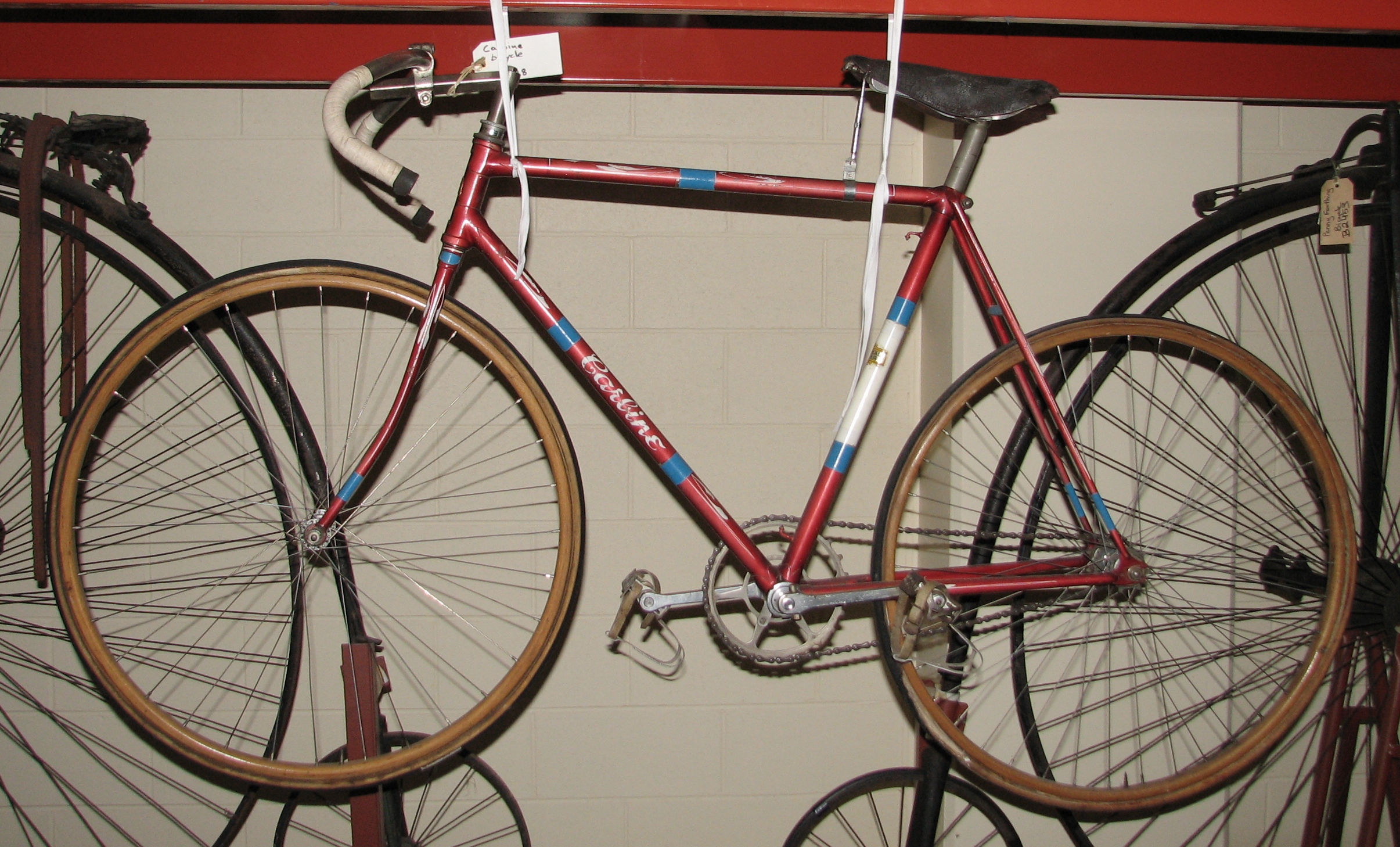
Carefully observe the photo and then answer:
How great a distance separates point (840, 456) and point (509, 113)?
2.09 feet

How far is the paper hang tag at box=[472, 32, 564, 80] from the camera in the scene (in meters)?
1.05

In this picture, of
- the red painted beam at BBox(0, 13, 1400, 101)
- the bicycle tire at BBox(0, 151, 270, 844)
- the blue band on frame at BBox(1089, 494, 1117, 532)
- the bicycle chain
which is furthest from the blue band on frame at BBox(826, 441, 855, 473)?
the bicycle tire at BBox(0, 151, 270, 844)

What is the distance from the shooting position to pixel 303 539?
1.03 m

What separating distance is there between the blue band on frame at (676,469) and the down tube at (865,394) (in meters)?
0.18

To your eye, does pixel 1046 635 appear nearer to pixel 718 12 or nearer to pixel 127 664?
pixel 718 12

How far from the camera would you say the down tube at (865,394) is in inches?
43.5

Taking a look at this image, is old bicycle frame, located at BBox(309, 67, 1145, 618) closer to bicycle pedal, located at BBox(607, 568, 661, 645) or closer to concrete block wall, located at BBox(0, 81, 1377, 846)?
bicycle pedal, located at BBox(607, 568, 661, 645)

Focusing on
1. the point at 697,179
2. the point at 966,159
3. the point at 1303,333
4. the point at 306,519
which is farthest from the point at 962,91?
the point at 306,519

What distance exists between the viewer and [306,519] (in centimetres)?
129

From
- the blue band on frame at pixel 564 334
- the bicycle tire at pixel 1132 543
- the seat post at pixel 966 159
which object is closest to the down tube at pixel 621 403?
the blue band on frame at pixel 564 334

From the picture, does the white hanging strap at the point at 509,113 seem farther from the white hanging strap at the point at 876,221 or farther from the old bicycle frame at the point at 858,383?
the white hanging strap at the point at 876,221

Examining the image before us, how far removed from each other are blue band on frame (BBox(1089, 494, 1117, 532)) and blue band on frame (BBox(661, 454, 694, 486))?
58 centimetres

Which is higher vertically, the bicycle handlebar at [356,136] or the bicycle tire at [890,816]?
the bicycle handlebar at [356,136]

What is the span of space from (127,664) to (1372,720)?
80.2 inches
